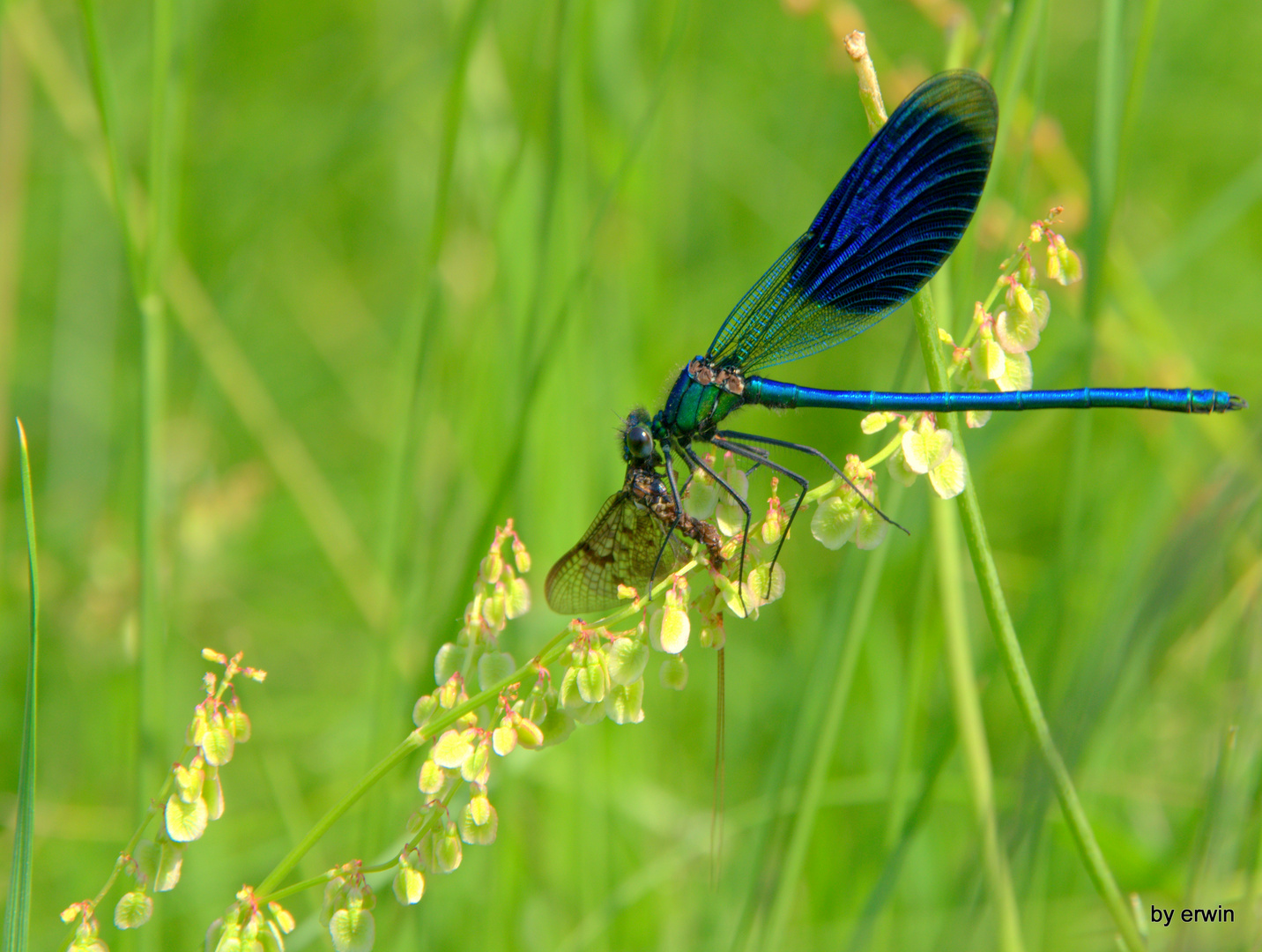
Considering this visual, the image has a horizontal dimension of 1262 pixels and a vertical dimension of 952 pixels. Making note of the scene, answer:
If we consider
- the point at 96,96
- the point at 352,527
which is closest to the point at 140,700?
the point at 96,96

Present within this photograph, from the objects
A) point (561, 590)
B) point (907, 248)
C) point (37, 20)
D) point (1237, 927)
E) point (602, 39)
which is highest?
point (37, 20)

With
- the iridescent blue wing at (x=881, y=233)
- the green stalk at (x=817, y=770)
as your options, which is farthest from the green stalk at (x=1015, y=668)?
the green stalk at (x=817, y=770)

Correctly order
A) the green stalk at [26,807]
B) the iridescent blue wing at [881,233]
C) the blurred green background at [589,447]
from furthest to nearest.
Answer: the blurred green background at [589,447]
the iridescent blue wing at [881,233]
the green stalk at [26,807]

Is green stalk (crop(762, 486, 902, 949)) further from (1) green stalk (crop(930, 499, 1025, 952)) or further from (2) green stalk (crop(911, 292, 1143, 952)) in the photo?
(2) green stalk (crop(911, 292, 1143, 952))

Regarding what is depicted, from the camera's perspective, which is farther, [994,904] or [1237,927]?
[994,904]

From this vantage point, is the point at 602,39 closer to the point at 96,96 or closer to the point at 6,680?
the point at 96,96

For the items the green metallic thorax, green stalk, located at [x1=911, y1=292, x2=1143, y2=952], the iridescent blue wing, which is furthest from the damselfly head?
green stalk, located at [x1=911, y1=292, x2=1143, y2=952]

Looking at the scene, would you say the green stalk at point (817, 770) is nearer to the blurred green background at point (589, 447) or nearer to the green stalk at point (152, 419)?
the blurred green background at point (589, 447)
